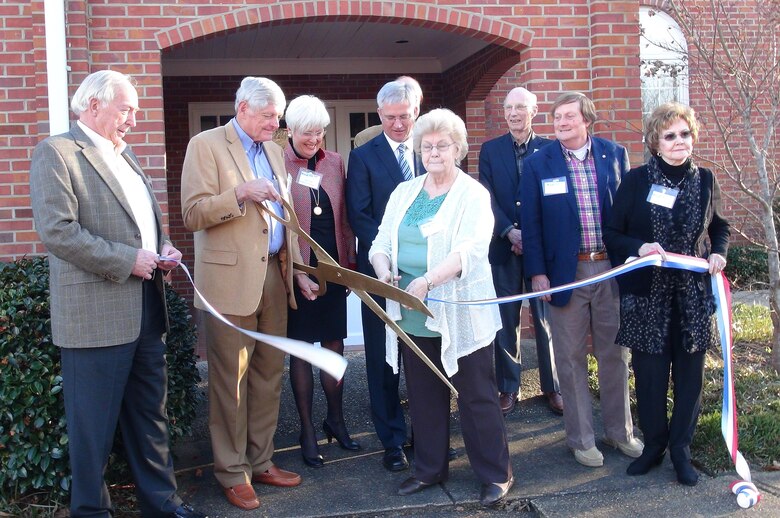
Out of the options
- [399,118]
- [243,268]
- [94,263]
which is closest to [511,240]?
[399,118]

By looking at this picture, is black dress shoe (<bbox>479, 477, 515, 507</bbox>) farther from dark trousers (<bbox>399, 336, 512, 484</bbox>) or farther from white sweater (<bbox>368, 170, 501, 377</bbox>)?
white sweater (<bbox>368, 170, 501, 377</bbox>)

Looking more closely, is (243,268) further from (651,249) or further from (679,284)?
(679,284)

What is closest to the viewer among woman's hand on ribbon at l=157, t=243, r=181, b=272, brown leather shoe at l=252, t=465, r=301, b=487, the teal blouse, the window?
woman's hand on ribbon at l=157, t=243, r=181, b=272

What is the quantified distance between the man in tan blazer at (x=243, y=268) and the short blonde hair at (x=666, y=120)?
1895 millimetres

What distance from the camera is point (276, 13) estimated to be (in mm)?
5988

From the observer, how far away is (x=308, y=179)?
465cm

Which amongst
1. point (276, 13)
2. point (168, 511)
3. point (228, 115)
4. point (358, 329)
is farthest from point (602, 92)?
point (228, 115)

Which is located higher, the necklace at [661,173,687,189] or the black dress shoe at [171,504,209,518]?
the necklace at [661,173,687,189]

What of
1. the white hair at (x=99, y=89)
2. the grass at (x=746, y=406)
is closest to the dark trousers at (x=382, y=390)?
the grass at (x=746, y=406)

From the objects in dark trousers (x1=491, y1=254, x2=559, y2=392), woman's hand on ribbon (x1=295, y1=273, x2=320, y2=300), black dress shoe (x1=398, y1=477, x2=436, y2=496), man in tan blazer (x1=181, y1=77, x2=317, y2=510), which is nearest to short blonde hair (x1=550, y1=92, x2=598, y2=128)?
dark trousers (x1=491, y1=254, x2=559, y2=392)

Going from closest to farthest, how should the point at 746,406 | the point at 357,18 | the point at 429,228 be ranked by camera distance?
the point at 429,228, the point at 746,406, the point at 357,18

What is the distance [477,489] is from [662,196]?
1.79 m

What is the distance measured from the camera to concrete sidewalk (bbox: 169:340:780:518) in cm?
411

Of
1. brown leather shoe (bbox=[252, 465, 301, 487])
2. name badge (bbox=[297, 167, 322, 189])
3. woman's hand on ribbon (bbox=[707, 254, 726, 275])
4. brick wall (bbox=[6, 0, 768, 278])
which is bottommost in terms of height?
brown leather shoe (bbox=[252, 465, 301, 487])
